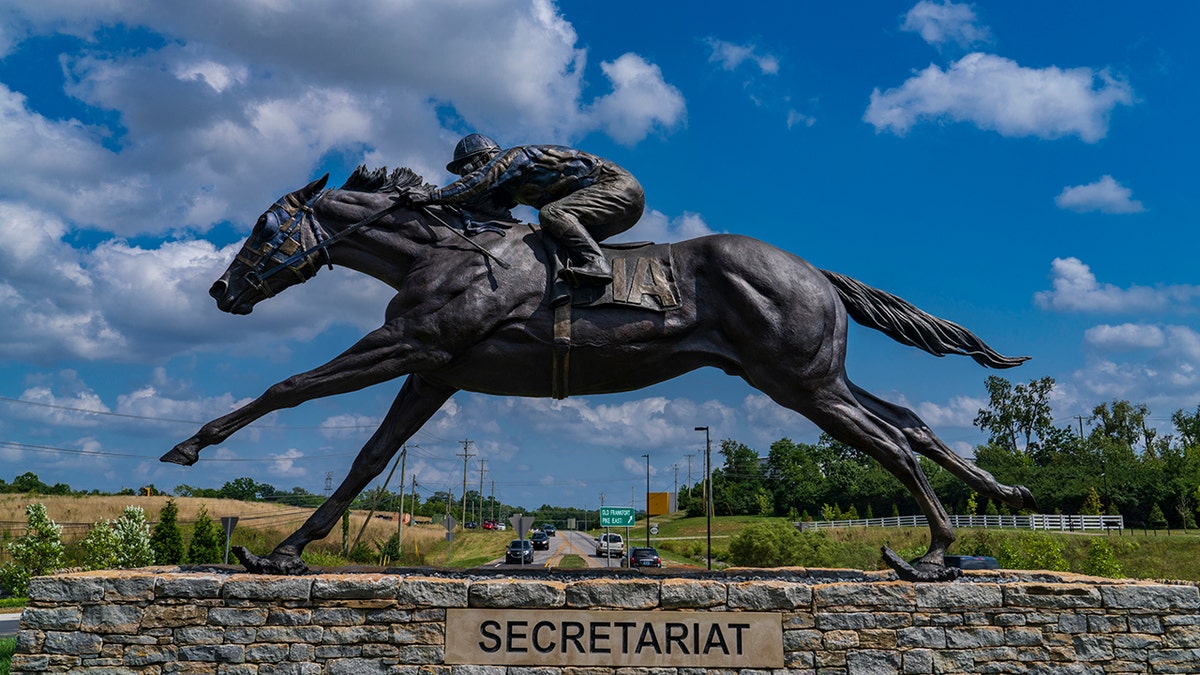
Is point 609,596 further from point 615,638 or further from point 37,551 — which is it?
point 37,551

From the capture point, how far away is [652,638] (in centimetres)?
600

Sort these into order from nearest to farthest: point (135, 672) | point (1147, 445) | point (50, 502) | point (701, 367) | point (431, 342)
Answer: point (135, 672), point (431, 342), point (701, 367), point (50, 502), point (1147, 445)

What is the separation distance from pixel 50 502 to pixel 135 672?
141 ft

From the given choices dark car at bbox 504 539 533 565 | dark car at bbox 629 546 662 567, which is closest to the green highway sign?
dark car at bbox 629 546 662 567

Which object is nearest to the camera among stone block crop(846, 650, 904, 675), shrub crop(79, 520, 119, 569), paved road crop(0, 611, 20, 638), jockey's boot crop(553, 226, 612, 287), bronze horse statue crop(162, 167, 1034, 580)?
stone block crop(846, 650, 904, 675)

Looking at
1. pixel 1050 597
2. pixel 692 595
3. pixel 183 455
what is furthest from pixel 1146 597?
pixel 183 455

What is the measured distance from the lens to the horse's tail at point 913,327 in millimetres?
7594

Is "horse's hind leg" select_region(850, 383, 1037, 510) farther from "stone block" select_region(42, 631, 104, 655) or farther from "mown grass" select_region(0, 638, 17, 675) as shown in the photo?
"mown grass" select_region(0, 638, 17, 675)

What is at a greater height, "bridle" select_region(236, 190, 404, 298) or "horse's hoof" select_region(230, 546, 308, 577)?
"bridle" select_region(236, 190, 404, 298)

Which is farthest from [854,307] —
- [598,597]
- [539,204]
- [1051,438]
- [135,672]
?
[1051,438]

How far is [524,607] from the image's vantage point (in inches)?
237

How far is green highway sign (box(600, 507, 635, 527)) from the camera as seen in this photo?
26719 millimetres

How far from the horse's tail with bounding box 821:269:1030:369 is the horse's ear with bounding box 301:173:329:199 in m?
4.52

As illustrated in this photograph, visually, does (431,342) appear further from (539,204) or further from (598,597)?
(598,597)
